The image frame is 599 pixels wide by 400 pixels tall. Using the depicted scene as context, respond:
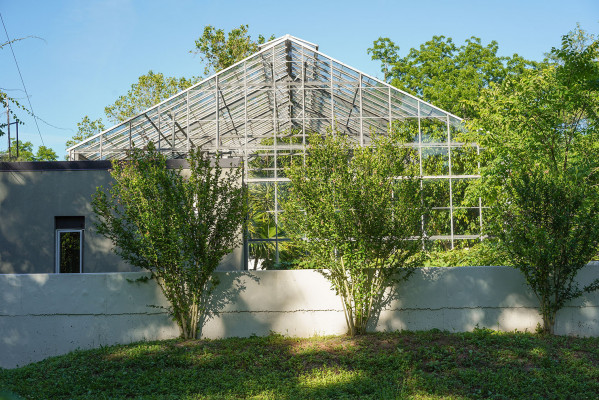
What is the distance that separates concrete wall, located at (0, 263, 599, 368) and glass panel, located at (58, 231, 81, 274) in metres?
3.85

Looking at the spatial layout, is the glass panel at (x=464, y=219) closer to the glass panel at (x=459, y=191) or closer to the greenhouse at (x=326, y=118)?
the greenhouse at (x=326, y=118)

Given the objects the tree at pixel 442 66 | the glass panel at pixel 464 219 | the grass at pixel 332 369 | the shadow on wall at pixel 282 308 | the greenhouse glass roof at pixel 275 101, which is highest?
the tree at pixel 442 66

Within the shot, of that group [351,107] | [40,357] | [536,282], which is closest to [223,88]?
[351,107]

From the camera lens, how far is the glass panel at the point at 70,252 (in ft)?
41.3

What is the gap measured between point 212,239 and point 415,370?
3780mm

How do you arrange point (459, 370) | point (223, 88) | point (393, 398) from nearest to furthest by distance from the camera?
point (393, 398) < point (459, 370) < point (223, 88)

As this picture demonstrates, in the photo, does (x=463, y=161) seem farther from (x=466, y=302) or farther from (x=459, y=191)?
(x=466, y=302)

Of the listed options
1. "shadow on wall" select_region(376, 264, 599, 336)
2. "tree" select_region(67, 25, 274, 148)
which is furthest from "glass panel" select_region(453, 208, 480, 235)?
"tree" select_region(67, 25, 274, 148)

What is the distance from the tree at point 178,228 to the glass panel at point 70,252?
4.50 metres

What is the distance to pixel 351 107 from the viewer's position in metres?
18.4

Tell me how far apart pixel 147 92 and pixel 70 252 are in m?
28.0

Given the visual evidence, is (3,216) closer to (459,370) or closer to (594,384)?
(459,370)

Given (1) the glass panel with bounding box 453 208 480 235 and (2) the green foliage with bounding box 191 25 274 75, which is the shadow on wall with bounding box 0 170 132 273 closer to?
(1) the glass panel with bounding box 453 208 480 235

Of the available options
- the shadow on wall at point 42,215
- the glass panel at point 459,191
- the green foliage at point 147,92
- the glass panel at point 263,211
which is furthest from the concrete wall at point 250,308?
the green foliage at point 147,92
